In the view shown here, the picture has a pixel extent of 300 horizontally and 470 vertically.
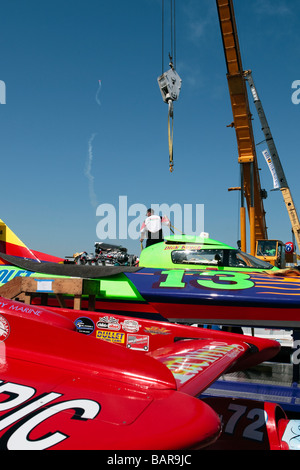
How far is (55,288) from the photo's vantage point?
151 inches

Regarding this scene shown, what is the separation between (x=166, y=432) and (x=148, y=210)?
626cm

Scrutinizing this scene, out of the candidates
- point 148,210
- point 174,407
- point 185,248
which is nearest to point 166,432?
point 174,407

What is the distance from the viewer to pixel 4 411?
136cm

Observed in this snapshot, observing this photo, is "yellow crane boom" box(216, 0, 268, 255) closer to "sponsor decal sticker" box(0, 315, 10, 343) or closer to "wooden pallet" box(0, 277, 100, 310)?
"wooden pallet" box(0, 277, 100, 310)

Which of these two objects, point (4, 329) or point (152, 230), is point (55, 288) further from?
point (152, 230)

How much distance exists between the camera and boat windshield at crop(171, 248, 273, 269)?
555 cm

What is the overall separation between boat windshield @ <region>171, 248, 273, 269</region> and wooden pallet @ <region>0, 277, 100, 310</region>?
193 centimetres

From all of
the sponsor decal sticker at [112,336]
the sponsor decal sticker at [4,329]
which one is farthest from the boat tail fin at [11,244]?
the sponsor decal sticker at [4,329]

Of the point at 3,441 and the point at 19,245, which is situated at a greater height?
the point at 19,245

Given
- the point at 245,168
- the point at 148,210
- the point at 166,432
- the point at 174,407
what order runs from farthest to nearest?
the point at 245,168
the point at 148,210
the point at 174,407
the point at 166,432

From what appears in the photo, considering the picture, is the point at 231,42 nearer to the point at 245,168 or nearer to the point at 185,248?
the point at 245,168

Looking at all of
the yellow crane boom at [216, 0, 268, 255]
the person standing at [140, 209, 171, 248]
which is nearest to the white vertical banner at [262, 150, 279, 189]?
the yellow crane boom at [216, 0, 268, 255]

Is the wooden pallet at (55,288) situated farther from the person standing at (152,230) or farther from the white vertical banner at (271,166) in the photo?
the white vertical banner at (271,166)

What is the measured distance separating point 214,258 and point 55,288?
106 inches
